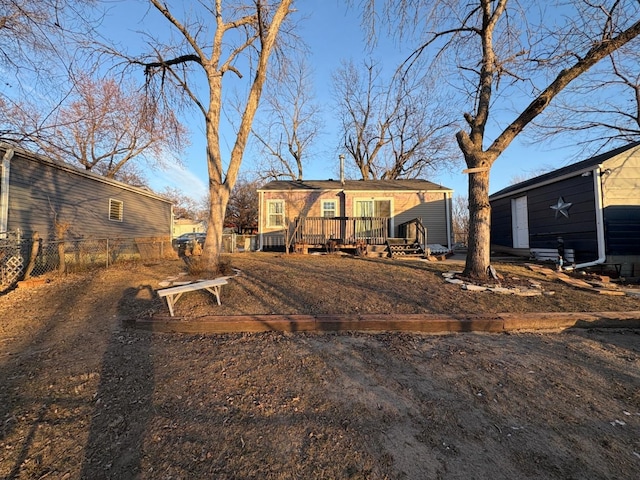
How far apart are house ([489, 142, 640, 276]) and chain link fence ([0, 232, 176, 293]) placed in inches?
557

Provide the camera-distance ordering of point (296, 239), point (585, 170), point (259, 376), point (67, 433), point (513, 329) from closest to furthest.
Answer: point (67, 433) → point (259, 376) → point (513, 329) → point (585, 170) → point (296, 239)

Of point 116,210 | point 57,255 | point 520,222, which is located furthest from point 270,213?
point 520,222

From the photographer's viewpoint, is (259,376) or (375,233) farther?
(375,233)

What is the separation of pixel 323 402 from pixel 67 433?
1805 millimetres

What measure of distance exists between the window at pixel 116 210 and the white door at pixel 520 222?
55.2 feet

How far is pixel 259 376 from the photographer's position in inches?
108

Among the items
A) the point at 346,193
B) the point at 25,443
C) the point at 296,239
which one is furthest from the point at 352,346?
the point at 346,193

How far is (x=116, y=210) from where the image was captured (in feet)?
41.1

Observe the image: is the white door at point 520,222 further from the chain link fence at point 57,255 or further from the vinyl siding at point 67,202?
the vinyl siding at point 67,202

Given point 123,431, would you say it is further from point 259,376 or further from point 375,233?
point 375,233

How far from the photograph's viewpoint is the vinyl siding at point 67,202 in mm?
8305

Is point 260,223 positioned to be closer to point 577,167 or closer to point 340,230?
point 340,230

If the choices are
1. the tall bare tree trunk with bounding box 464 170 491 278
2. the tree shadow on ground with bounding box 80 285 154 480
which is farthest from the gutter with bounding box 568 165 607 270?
the tree shadow on ground with bounding box 80 285 154 480

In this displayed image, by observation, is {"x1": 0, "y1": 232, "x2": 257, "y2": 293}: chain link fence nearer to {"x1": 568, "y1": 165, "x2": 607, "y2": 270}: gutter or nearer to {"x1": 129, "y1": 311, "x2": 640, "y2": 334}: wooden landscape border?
{"x1": 129, "y1": 311, "x2": 640, "y2": 334}: wooden landscape border
